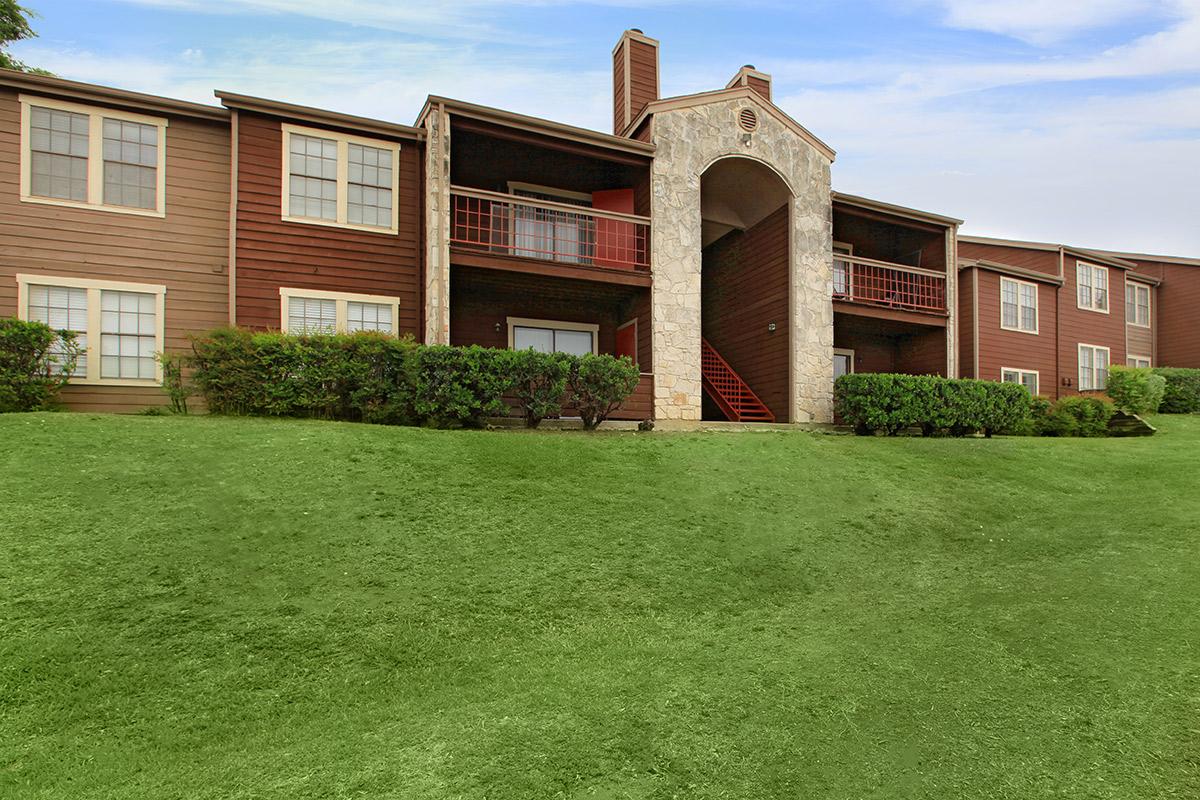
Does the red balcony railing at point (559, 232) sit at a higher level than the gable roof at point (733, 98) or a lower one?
lower

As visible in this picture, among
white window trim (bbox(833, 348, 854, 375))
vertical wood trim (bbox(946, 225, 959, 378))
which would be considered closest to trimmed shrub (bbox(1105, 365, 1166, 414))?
vertical wood trim (bbox(946, 225, 959, 378))

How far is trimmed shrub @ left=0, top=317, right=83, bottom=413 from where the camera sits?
33.0 feet

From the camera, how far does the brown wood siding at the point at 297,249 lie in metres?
13.0

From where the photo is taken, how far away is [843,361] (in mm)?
20562

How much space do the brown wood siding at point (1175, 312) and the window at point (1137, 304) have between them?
361mm

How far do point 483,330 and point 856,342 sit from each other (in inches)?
471

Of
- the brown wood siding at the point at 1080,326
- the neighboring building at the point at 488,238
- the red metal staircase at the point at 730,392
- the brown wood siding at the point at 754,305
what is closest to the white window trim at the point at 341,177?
the neighboring building at the point at 488,238

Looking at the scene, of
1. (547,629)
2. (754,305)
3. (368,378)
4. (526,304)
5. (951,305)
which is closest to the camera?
(547,629)

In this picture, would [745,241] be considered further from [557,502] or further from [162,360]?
[162,360]

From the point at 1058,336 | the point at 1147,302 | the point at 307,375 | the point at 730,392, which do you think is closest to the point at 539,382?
the point at 307,375

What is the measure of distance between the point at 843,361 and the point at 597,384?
11054mm

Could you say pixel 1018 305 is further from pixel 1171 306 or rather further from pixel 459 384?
pixel 459 384

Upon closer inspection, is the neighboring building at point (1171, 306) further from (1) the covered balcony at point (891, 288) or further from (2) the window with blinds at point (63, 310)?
(2) the window with blinds at point (63, 310)

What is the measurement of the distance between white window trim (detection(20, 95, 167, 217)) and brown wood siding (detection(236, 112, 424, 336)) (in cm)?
156
